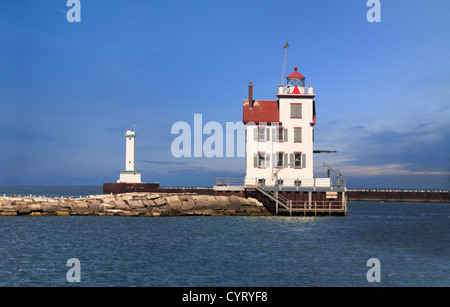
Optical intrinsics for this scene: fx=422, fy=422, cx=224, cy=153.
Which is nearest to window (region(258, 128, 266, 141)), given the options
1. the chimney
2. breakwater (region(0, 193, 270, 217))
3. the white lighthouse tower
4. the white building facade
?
the white building facade

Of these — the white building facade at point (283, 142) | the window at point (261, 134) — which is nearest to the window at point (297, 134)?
the white building facade at point (283, 142)

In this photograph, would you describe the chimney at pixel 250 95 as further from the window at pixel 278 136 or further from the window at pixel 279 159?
the window at pixel 279 159

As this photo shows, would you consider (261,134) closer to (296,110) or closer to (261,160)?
(261,160)

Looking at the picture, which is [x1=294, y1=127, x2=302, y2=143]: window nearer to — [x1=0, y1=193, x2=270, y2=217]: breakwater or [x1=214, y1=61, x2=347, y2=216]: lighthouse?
[x1=214, y1=61, x2=347, y2=216]: lighthouse

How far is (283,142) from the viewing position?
45281 mm

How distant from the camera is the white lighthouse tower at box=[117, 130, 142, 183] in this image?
2653 inches

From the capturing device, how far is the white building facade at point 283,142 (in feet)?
147

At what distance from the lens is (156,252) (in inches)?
977

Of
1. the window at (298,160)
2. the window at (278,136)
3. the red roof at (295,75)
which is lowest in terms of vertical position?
the window at (298,160)

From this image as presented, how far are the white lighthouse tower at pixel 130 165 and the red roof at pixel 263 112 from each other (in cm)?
2673

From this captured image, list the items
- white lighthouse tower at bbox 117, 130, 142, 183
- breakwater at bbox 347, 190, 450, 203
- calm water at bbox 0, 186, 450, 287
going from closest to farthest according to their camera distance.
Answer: calm water at bbox 0, 186, 450, 287 → white lighthouse tower at bbox 117, 130, 142, 183 → breakwater at bbox 347, 190, 450, 203

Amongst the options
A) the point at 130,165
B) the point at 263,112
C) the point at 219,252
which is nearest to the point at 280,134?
the point at 263,112

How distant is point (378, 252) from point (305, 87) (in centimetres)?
2401
